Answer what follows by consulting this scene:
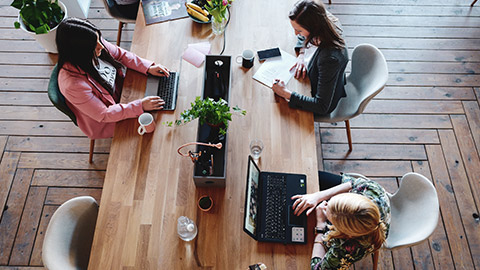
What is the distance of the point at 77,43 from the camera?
194 centimetres

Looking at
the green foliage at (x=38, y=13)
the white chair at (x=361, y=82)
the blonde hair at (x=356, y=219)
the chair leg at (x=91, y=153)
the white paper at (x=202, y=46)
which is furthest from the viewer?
the green foliage at (x=38, y=13)

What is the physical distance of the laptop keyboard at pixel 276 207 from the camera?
5.75ft

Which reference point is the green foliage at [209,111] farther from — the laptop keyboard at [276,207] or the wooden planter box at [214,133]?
the laptop keyboard at [276,207]

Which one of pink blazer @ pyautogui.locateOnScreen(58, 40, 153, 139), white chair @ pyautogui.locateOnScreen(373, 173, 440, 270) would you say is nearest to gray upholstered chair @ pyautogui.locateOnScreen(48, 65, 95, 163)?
pink blazer @ pyautogui.locateOnScreen(58, 40, 153, 139)

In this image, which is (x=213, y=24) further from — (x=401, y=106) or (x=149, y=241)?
(x=401, y=106)

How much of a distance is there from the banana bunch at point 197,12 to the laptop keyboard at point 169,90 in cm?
51

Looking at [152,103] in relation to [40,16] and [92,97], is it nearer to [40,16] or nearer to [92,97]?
[92,97]

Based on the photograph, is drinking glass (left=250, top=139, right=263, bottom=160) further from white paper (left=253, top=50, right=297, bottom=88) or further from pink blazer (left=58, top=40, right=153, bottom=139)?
pink blazer (left=58, top=40, right=153, bottom=139)

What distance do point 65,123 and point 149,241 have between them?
1834 millimetres

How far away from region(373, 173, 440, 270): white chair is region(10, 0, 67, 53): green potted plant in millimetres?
3097

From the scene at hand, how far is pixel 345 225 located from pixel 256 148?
0.65m

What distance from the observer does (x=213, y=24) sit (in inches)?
94.7

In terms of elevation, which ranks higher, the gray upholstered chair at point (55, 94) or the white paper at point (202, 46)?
the white paper at point (202, 46)

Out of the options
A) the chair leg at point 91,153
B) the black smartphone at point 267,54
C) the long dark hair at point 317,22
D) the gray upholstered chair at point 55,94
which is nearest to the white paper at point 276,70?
the black smartphone at point 267,54
